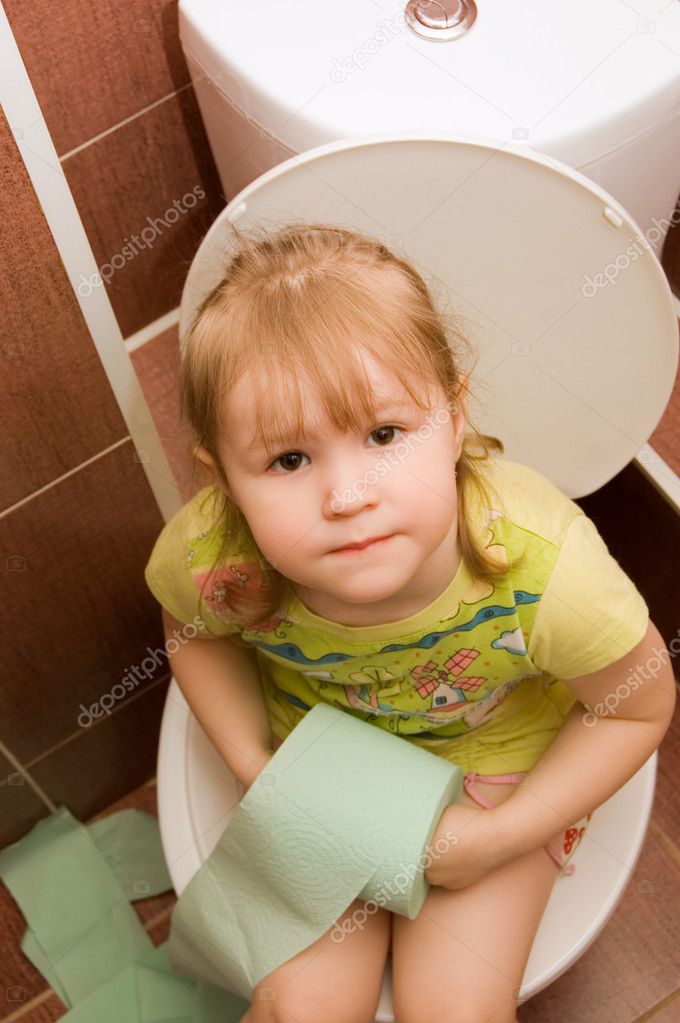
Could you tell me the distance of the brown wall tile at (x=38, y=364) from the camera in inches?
25.9

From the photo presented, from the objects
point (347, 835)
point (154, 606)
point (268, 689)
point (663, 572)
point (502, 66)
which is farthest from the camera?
point (663, 572)

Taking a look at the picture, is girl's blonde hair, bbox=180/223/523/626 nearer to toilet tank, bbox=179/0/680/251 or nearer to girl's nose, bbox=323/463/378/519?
girl's nose, bbox=323/463/378/519

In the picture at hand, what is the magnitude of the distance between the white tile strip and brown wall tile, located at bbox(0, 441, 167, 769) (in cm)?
3

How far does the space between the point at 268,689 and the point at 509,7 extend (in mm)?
580

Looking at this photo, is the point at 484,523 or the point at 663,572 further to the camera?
the point at 663,572

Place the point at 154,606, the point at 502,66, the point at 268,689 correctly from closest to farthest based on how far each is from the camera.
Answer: the point at 502,66
the point at 268,689
the point at 154,606

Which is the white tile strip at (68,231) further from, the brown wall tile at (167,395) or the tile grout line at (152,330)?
the tile grout line at (152,330)

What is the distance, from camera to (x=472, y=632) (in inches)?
31.6

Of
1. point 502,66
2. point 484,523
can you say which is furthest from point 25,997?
point 502,66

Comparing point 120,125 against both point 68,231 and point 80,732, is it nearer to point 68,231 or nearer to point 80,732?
point 68,231

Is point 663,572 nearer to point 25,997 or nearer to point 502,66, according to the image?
point 502,66

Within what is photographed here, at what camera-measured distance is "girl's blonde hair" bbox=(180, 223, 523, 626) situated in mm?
648

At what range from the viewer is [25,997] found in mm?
1197

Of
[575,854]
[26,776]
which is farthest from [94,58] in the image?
[575,854]
